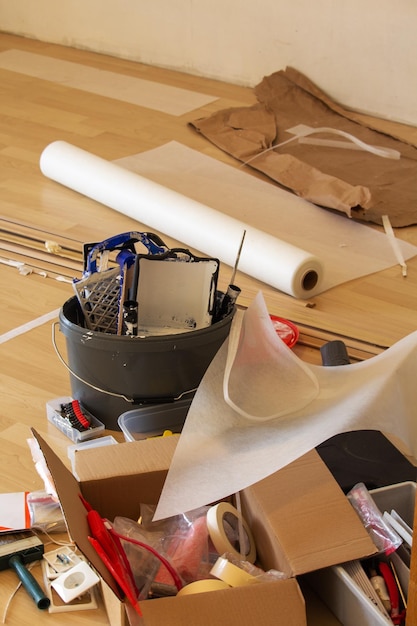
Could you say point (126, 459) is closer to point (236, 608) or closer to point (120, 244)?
point (236, 608)

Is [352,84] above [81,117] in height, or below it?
above

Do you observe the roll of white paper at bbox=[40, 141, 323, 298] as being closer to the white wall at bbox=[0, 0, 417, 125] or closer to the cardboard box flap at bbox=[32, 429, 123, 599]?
the cardboard box flap at bbox=[32, 429, 123, 599]

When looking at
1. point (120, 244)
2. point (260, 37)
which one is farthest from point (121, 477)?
point (260, 37)

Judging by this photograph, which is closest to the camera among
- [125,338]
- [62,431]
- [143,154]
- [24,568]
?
[24,568]

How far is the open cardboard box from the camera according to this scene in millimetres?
1308

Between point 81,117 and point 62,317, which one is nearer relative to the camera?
point 62,317

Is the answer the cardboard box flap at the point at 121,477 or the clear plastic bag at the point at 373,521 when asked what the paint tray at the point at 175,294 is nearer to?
the cardboard box flap at the point at 121,477

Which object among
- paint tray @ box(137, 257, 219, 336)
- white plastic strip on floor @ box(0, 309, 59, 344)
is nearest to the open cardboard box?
paint tray @ box(137, 257, 219, 336)

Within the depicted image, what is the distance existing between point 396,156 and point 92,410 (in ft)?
7.18

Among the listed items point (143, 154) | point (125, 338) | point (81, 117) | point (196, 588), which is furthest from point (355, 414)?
point (81, 117)

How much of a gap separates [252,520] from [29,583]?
420 mm

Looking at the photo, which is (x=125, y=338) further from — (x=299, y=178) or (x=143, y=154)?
(x=143, y=154)

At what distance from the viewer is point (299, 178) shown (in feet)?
11.1

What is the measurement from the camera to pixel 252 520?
5.20ft
